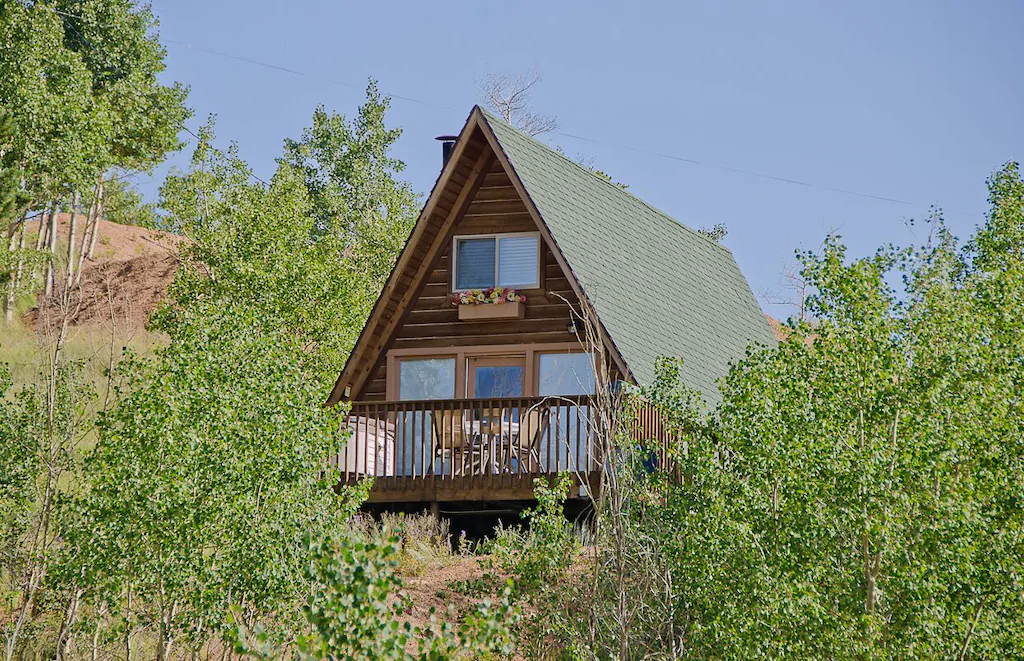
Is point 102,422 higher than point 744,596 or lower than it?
higher

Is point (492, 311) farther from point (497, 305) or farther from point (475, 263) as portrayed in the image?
point (475, 263)

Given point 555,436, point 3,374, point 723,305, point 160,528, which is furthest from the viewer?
Answer: point 723,305

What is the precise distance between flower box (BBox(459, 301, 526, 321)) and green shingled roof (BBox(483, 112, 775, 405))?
4.29 ft

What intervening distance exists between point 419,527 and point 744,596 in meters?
8.06

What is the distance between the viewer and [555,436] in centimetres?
1912

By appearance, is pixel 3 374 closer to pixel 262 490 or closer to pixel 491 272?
pixel 262 490

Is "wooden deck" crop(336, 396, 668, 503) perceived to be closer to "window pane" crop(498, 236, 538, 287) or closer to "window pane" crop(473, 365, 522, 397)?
"window pane" crop(473, 365, 522, 397)

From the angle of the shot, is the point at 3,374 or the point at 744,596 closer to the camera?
the point at 744,596

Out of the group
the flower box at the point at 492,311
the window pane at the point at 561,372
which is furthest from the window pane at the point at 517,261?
the window pane at the point at 561,372

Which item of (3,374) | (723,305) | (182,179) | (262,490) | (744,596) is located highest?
(182,179)

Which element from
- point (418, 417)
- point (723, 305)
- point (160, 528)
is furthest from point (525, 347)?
point (160, 528)

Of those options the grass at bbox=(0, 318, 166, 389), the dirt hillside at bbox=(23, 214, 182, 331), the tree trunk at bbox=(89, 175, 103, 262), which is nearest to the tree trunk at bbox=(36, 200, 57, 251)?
the dirt hillside at bbox=(23, 214, 182, 331)

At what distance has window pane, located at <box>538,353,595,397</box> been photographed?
21.2 metres

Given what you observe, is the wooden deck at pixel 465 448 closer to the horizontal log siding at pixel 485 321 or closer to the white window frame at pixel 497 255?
the horizontal log siding at pixel 485 321
